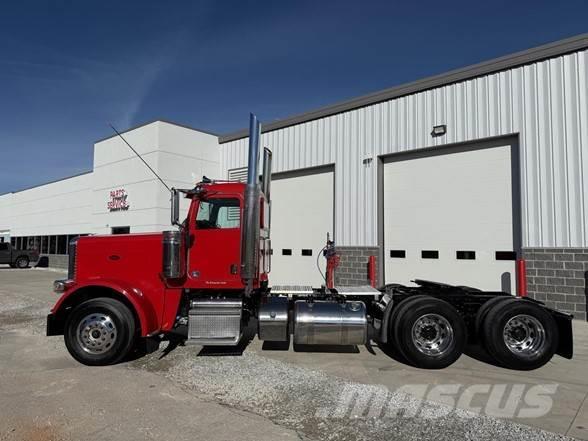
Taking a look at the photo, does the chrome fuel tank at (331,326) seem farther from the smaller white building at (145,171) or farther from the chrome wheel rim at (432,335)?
the smaller white building at (145,171)

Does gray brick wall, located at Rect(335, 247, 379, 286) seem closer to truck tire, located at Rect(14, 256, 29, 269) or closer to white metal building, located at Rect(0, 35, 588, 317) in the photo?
white metal building, located at Rect(0, 35, 588, 317)

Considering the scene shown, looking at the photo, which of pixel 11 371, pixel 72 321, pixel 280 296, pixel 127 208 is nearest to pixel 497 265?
pixel 280 296

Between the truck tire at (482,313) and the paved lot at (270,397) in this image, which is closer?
the paved lot at (270,397)

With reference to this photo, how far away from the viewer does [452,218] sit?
12.1 metres

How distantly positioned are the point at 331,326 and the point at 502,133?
7.72 m

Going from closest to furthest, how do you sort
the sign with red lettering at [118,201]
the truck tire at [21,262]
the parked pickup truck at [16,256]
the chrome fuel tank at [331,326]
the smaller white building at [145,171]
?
the chrome fuel tank at [331,326], the smaller white building at [145,171], the sign with red lettering at [118,201], the parked pickup truck at [16,256], the truck tire at [21,262]

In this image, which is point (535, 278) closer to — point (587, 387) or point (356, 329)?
point (587, 387)

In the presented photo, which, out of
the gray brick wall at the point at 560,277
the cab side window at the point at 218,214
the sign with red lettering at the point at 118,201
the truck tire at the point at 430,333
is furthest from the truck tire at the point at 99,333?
the sign with red lettering at the point at 118,201

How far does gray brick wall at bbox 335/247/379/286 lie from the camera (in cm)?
1359

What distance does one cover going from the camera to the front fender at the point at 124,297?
6331 mm

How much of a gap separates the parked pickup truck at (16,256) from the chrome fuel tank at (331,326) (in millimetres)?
31127

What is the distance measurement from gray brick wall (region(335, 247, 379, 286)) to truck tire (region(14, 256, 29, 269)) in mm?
26816

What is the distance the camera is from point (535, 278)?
34.1 feet

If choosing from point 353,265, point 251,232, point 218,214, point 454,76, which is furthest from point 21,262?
point 454,76
